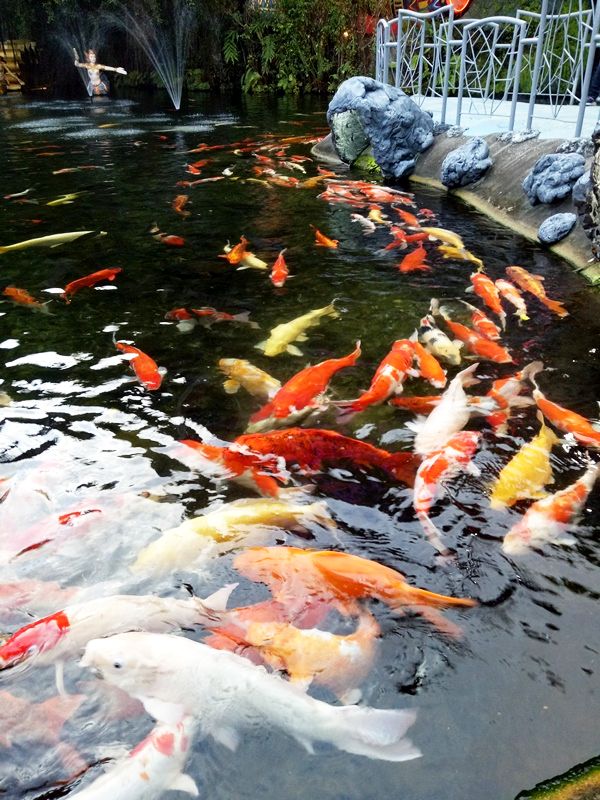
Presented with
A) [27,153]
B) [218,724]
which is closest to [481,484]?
[218,724]

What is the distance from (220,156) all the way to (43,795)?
11.7m

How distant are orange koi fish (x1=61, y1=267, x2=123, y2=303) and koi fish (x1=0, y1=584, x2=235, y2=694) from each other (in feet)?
12.2

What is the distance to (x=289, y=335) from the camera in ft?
15.5

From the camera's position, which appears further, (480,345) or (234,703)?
(480,345)

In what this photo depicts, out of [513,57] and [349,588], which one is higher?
[513,57]

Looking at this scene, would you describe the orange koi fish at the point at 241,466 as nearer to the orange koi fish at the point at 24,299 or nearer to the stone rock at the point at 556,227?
the orange koi fish at the point at 24,299

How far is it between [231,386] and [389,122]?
746 centimetres

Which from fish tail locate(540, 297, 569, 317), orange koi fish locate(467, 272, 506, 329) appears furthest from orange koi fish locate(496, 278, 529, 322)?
fish tail locate(540, 297, 569, 317)

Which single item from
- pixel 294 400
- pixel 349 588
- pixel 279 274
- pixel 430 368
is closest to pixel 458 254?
pixel 279 274

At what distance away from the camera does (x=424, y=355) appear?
4227mm

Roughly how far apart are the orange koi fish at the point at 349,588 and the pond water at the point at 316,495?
0.06m

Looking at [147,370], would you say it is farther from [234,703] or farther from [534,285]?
[534,285]

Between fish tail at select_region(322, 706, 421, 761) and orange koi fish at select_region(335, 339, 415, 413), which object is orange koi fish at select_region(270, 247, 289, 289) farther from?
fish tail at select_region(322, 706, 421, 761)

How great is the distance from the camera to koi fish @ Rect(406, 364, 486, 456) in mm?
3449
